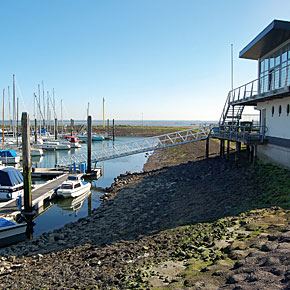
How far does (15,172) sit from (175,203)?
1215cm

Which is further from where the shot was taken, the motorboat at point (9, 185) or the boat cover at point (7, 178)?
the boat cover at point (7, 178)

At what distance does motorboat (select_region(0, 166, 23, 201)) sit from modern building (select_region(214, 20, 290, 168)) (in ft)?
54.2

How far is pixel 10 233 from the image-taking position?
1381 centimetres

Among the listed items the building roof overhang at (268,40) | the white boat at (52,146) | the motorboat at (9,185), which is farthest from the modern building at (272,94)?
the white boat at (52,146)

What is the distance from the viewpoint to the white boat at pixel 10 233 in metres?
13.5

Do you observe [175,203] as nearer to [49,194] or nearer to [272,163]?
[272,163]

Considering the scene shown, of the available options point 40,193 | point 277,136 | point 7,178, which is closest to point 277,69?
point 277,136

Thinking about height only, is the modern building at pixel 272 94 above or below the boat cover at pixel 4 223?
above

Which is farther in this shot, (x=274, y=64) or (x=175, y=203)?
(x=274, y=64)

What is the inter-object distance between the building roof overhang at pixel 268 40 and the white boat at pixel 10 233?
701 inches

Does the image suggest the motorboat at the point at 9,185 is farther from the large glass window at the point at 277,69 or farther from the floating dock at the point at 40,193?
the large glass window at the point at 277,69

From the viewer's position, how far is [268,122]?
20219mm

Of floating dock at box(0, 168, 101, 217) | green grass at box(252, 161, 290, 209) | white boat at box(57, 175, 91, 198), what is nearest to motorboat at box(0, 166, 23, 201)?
floating dock at box(0, 168, 101, 217)

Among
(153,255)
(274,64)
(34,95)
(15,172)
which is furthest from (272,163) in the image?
(34,95)
